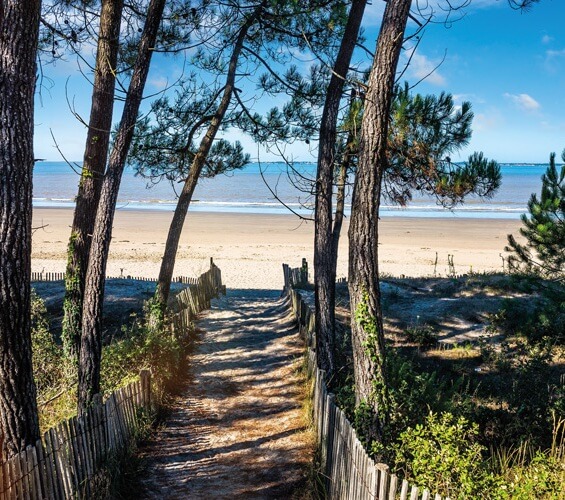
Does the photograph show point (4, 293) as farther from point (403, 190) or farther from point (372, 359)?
point (403, 190)

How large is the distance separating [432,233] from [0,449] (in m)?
34.2

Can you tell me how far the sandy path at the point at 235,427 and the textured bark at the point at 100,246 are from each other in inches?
40.4

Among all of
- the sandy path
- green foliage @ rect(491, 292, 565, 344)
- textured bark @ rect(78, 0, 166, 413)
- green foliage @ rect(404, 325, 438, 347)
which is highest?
textured bark @ rect(78, 0, 166, 413)

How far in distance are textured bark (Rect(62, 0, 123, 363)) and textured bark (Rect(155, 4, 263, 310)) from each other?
200cm

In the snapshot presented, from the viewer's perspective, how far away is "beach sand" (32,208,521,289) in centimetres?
2361

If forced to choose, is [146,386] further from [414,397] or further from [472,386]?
[472,386]

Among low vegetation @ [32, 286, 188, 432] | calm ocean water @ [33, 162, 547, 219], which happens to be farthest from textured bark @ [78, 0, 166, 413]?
calm ocean water @ [33, 162, 547, 219]

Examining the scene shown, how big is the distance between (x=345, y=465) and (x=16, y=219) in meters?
3.19

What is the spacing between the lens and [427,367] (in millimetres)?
10555

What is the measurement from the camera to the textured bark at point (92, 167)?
852cm

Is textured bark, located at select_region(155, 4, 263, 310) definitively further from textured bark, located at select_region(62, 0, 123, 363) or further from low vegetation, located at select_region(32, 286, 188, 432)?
textured bark, located at select_region(62, 0, 123, 363)

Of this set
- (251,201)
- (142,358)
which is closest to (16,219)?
(142,358)

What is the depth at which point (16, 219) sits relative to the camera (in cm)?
484

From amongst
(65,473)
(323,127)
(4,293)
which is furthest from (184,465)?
(323,127)
